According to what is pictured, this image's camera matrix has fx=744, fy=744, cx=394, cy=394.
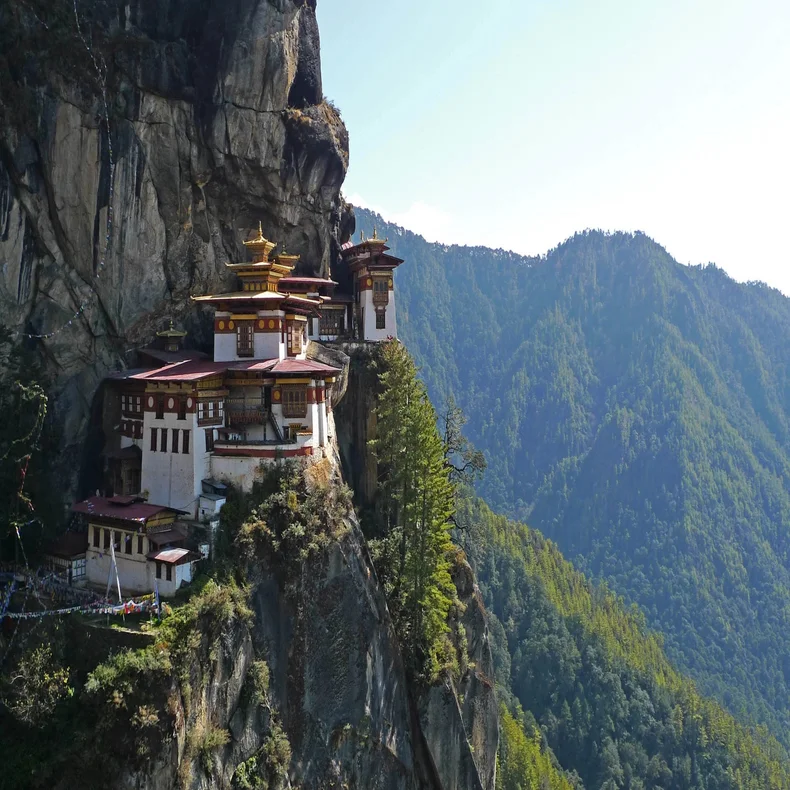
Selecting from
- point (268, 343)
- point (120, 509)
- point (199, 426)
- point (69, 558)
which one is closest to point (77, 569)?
point (69, 558)

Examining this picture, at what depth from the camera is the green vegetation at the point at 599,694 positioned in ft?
332

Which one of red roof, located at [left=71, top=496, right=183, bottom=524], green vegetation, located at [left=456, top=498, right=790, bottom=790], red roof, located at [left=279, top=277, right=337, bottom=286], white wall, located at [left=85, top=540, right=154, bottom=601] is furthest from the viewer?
green vegetation, located at [left=456, top=498, right=790, bottom=790]

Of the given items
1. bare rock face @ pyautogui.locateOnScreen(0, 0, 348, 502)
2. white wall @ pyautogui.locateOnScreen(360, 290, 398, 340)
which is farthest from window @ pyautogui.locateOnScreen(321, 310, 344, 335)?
bare rock face @ pyautogui.locateOnScreen(0, 0, 348, 502)

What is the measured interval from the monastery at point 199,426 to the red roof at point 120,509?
0.05 m

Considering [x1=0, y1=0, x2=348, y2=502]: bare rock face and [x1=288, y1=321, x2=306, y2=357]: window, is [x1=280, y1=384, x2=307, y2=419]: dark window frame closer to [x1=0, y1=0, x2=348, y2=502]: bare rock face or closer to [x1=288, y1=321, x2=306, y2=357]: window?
[x1=288, y1=321, x2=306, y2=357]: window

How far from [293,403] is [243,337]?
5.73 metres

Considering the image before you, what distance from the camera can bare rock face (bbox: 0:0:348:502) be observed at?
1565 inches

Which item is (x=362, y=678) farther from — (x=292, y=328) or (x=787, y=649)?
(x=787, y=649)

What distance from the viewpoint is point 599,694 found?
11000cm

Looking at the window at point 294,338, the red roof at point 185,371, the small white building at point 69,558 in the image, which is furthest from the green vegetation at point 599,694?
the small white building at point 69,558

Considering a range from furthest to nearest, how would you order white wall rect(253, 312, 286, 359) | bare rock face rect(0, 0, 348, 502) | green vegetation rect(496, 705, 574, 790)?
green vegetation rect(496, 705, 574, 790), white wall rect(253, 312, 286, 359), bare rock face rect(0, 0, 348, 502)

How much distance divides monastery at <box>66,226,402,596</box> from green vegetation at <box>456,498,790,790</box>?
180 feet

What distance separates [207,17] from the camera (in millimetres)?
46125

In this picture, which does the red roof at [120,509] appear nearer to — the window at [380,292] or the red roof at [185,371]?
the red roof at [185,371]
